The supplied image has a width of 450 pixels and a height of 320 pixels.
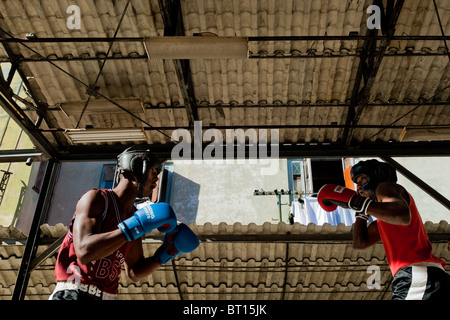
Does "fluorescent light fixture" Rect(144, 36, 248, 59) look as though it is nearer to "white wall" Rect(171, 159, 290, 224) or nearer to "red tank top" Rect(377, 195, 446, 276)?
"red tank top" Rect(377, 195, 446, 276)

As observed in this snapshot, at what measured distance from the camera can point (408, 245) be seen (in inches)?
148

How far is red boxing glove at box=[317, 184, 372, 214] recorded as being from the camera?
153 inches

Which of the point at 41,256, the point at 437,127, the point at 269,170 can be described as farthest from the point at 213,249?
the point at 269,170

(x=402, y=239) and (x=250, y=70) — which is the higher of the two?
(x=250, y=70)

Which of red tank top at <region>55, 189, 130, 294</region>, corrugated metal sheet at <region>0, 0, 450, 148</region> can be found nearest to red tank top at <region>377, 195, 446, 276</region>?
red tank top at <region>55, 189, 130, 294</region>

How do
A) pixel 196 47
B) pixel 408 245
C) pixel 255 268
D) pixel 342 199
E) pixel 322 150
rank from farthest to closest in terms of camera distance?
pixel 255 268
pixel 322 150
pixel 196 47
pixel 342 199
pixel 408 245

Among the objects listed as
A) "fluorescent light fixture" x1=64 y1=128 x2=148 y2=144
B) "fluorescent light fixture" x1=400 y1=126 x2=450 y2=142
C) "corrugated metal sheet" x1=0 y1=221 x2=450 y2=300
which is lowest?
"corrugated metal sheet" x1=0 y1=221 x2=450 y2=300

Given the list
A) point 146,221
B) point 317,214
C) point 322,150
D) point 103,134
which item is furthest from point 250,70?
point 317,214

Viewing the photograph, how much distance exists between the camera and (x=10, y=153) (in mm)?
7902

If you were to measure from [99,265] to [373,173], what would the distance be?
266 cm

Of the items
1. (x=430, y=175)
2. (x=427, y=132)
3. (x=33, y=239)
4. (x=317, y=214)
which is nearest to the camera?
(x=427, y=132)

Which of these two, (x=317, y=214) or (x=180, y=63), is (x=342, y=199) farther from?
(x=317, y=214)

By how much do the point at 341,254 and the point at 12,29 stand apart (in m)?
6.76

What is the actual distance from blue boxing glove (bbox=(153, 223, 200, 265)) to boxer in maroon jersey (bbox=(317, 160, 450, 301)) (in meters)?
1.39
